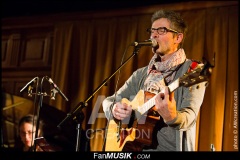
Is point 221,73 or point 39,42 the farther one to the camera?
point 39,42

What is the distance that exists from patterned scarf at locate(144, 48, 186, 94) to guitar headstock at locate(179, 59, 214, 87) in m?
0.28

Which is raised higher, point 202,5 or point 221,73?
point 202,5

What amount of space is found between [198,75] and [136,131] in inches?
22.5

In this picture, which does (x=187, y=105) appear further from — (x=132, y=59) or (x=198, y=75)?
(x=132, y=59)

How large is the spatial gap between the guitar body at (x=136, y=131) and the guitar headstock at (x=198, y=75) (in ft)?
1.08

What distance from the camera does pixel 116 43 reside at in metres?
3.86

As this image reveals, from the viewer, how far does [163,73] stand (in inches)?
85.4

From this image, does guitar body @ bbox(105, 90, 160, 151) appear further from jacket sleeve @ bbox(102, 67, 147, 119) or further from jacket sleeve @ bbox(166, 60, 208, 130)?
jacket sleeve @ bbox(166, 60, 208, 130)

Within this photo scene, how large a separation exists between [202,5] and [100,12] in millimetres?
1057

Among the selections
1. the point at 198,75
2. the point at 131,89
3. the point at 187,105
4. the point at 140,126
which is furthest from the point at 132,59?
the point at 198,75

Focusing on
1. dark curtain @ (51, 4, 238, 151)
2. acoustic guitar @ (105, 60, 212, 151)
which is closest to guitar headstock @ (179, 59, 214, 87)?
acoustic guitar @ (105, 60, 212, 151)

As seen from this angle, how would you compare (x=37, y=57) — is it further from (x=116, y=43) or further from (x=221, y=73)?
(x=221, y=73)

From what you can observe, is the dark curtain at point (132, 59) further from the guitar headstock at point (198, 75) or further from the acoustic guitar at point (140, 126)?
the guitar headstock at point (198, 75)

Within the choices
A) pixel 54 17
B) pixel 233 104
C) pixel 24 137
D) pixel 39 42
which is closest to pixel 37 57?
pixel 39 42
